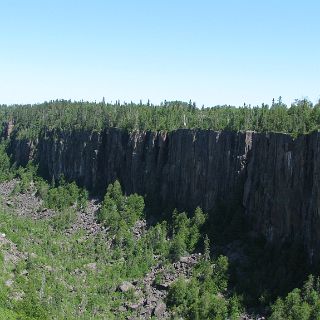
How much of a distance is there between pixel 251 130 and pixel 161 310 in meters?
48.8

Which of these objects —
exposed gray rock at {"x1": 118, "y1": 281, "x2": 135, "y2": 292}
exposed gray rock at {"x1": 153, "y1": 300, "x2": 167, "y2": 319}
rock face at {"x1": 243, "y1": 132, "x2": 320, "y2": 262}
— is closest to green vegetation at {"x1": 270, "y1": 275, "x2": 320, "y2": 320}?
rock face at {"x1": 243, "y1": 132, "x2": 320, "y2": 262}

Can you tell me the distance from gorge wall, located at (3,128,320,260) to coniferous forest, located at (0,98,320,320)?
389cm

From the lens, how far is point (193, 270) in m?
109

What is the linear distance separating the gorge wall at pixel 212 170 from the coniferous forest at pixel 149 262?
153 inches

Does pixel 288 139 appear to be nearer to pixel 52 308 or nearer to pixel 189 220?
pixel 189 220

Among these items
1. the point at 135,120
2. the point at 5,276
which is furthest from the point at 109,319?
the point at 135,120

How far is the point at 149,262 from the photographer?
116 metres

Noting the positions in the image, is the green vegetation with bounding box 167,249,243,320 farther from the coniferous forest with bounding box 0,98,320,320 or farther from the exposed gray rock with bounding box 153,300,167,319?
the exposed gray rock with bounding box 153,300,167,319

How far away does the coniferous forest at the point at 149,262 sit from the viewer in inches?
3728

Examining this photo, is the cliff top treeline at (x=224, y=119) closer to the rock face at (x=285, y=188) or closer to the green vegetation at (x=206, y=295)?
the rock face at (x=285, y=188)

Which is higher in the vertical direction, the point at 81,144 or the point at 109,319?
the point at 81,144

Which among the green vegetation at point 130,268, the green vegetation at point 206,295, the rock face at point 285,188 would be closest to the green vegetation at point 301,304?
the green vegetation at point 130,268

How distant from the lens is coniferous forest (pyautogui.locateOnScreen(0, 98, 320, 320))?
311 feet

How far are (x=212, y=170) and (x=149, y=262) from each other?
97.2 feet
